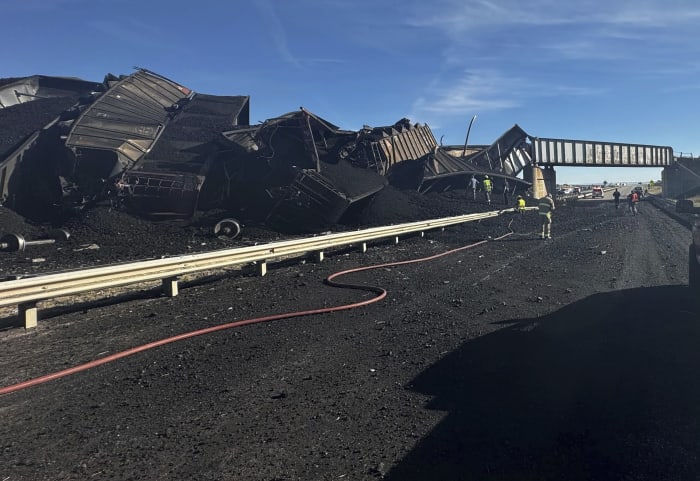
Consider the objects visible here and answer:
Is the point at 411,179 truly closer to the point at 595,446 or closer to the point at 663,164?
the point at 595,446

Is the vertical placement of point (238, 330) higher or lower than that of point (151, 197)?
lower

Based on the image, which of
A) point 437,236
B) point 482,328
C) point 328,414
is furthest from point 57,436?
point 437,236

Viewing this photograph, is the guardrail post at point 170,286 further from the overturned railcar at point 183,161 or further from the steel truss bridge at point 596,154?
the steel truss bridge at point 596,154

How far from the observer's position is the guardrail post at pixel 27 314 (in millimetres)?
5914

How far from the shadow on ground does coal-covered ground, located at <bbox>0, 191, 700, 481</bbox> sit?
2cm

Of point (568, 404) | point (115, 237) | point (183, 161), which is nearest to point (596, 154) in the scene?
point (183, 161)

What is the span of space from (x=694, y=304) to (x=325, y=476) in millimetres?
6306

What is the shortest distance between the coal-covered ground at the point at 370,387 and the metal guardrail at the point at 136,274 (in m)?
0.37

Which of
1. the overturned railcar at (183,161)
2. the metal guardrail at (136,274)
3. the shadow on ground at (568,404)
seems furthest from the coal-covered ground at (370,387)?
the overturned railcar at (183,161)

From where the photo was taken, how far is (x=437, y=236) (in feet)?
52.0

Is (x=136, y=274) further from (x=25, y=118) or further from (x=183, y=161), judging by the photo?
(x=25, y=118)

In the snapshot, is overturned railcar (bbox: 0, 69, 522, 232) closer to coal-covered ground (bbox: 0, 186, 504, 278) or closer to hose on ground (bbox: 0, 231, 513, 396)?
coal-covered ground (bbox: 0, 186, 504, 278)

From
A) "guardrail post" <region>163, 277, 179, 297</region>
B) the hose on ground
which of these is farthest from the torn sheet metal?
"guardrail post" <region>163, 277, 179, 297</region>

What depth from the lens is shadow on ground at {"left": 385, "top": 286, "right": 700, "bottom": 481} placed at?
9.58 feet
